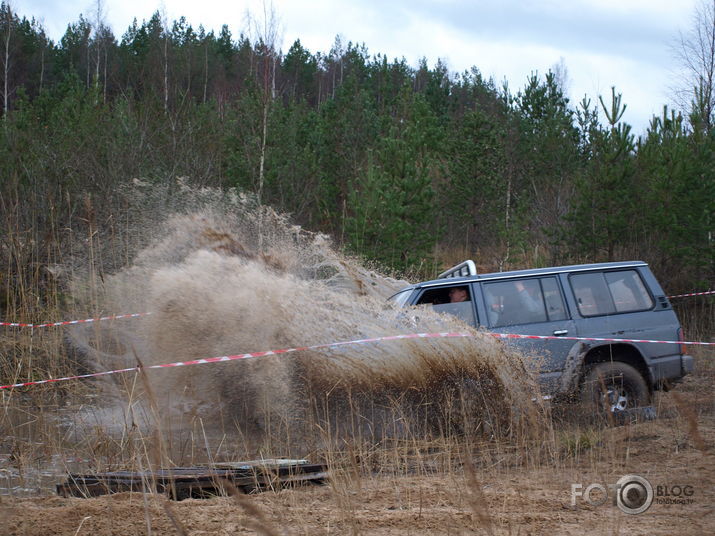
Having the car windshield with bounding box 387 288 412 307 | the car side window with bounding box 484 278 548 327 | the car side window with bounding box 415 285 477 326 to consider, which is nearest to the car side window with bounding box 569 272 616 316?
the car side window with bounding box 484 278 548 327

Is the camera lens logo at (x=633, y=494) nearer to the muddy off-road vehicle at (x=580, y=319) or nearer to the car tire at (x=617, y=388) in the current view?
the car tire at (x=617, y=388)

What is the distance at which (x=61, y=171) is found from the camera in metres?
13.3

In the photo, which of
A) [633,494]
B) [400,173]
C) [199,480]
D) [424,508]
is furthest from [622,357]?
[400,173]

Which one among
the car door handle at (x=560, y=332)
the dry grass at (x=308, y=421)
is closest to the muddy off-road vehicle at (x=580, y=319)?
the car door handle at (x=560, y=332)

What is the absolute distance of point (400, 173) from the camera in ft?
60.3

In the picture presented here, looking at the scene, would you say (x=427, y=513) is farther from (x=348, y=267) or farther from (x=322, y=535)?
(x=348, y=267)

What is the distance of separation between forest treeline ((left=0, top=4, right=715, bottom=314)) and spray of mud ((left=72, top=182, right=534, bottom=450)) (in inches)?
51.6

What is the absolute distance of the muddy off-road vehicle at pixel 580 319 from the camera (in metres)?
7.12

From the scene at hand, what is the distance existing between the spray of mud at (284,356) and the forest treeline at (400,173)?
4.30 ft

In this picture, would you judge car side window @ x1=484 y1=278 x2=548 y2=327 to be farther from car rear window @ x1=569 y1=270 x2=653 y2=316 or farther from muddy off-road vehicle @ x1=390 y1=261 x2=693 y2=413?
car rear window @ x1=569 y1=270 x2=653 y2=316

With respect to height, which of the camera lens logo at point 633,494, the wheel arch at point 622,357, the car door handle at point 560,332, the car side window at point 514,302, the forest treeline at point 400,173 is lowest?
the camera lens logo at point 633,494

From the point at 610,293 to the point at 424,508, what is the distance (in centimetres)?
447

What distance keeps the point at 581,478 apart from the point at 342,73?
2488 inches

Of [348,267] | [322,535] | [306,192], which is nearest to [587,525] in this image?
[322,535]
